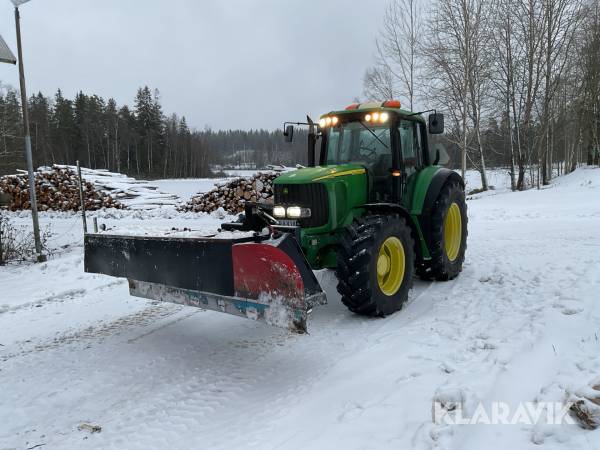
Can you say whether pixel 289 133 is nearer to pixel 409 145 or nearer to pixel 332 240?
pixel 409 145

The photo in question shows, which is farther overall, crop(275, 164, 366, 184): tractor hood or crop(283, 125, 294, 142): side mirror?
crop(283, 125, 294, 142): side mirror

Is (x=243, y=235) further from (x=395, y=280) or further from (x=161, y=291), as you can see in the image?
(x=395, y=280)

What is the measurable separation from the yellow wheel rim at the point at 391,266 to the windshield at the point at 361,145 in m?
1.13

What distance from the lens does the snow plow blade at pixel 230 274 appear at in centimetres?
344

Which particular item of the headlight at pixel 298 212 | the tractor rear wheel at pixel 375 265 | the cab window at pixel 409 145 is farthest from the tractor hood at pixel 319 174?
the cab window at pixel 409 145

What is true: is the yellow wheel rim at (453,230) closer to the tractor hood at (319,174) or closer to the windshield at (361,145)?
the windshield at (361,145)

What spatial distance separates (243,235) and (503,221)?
9230 mm

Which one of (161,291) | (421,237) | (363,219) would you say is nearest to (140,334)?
(161,291)

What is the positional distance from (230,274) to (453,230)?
4.07m

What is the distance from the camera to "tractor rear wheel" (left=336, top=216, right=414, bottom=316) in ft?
13.9

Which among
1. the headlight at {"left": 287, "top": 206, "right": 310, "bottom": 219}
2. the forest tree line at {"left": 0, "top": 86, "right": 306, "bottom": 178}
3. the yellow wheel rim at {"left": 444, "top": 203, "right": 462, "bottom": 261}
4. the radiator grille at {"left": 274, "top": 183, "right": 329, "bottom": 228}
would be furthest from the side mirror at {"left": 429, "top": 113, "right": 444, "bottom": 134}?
the forest tree line at {"left": 0, "top": 86, "right": 306, "bottom": 178}

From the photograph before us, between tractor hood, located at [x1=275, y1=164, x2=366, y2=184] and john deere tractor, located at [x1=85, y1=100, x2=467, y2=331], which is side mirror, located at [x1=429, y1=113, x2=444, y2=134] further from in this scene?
tractor hood, located at [x1=275, y1=164, x2=366, y2=184]

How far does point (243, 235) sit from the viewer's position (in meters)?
3.74

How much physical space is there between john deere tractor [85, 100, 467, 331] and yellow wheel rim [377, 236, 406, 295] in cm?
1
